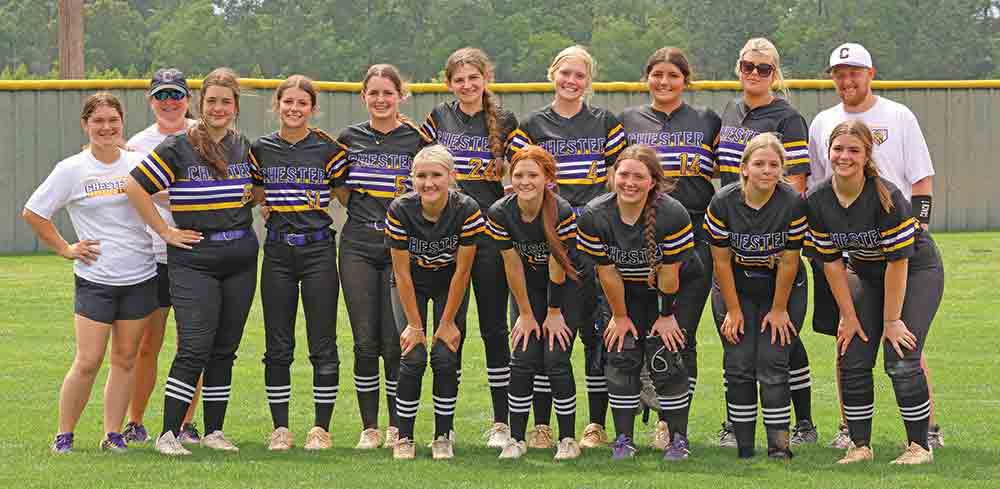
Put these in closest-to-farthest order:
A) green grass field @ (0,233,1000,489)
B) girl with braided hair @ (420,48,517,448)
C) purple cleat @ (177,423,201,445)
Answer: green grass field @ (0,233,1000,489) → girl with braided hair @ (420,48,517,448) → purple cleat @ (177,423,201,445)

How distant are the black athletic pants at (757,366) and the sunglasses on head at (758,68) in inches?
38.0

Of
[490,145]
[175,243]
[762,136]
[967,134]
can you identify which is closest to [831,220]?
[762,136]

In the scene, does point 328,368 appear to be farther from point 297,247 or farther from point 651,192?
point 651,192

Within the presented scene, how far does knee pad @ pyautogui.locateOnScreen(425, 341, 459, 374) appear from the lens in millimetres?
7207

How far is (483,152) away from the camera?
753 cm

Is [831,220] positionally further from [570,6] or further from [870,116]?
[570,6]

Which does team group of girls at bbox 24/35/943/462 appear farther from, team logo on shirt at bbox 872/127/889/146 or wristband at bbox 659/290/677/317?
team logo on shirt at bbox 872/127/889/146

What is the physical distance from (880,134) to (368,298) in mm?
2594

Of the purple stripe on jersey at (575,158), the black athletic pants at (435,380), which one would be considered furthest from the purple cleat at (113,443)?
the purple stripe on jersey at (575,158)

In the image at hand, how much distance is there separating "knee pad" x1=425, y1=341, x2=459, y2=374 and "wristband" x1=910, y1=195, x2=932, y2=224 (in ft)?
7.55

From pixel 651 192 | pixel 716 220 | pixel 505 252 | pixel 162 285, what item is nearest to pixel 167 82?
pixel 162 285

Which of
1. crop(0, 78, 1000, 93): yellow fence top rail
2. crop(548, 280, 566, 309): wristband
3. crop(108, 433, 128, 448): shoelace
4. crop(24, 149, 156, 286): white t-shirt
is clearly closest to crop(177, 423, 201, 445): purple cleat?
crop(108, 433, 128, 448): shoelace

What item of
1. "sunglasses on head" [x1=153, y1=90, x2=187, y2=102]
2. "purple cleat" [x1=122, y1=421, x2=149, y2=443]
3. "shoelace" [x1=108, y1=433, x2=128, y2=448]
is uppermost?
"sunglasses on head" [x1=153, y1=90, x2=187, y2=102]

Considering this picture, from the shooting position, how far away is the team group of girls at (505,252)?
6.96m
